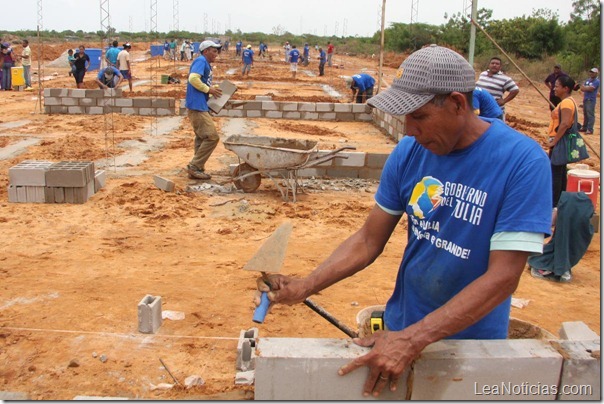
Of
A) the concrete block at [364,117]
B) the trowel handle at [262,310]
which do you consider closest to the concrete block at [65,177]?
the trowel handle at [262,310]

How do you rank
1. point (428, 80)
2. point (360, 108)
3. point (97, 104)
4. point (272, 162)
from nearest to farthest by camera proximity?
point (428, 80)
point (272, 162)
point (97, 104)
point (360, 108)

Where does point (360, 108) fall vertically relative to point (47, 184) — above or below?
above

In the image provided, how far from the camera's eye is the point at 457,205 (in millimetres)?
2043

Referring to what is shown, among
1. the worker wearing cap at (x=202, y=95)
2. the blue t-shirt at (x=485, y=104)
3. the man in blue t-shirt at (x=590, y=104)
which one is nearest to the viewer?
the blue t-shirt at (x=485, y=104)

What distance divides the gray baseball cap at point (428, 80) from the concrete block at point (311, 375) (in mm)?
831

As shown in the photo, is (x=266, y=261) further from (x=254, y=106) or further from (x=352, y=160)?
(x=254, y=106)

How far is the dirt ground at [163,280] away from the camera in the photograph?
162 inches

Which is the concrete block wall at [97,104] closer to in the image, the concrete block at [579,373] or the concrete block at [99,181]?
the concrete block at [99,181]

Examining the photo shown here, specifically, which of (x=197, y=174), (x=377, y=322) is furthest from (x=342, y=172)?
(x=377, y=322)

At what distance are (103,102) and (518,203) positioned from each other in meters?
15.2

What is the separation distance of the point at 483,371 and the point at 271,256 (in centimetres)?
82

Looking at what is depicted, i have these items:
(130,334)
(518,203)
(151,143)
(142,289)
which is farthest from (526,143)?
(151,143)

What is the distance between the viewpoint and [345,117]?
16.6 meters

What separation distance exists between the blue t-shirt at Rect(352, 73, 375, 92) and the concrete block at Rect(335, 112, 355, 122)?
90 cm
